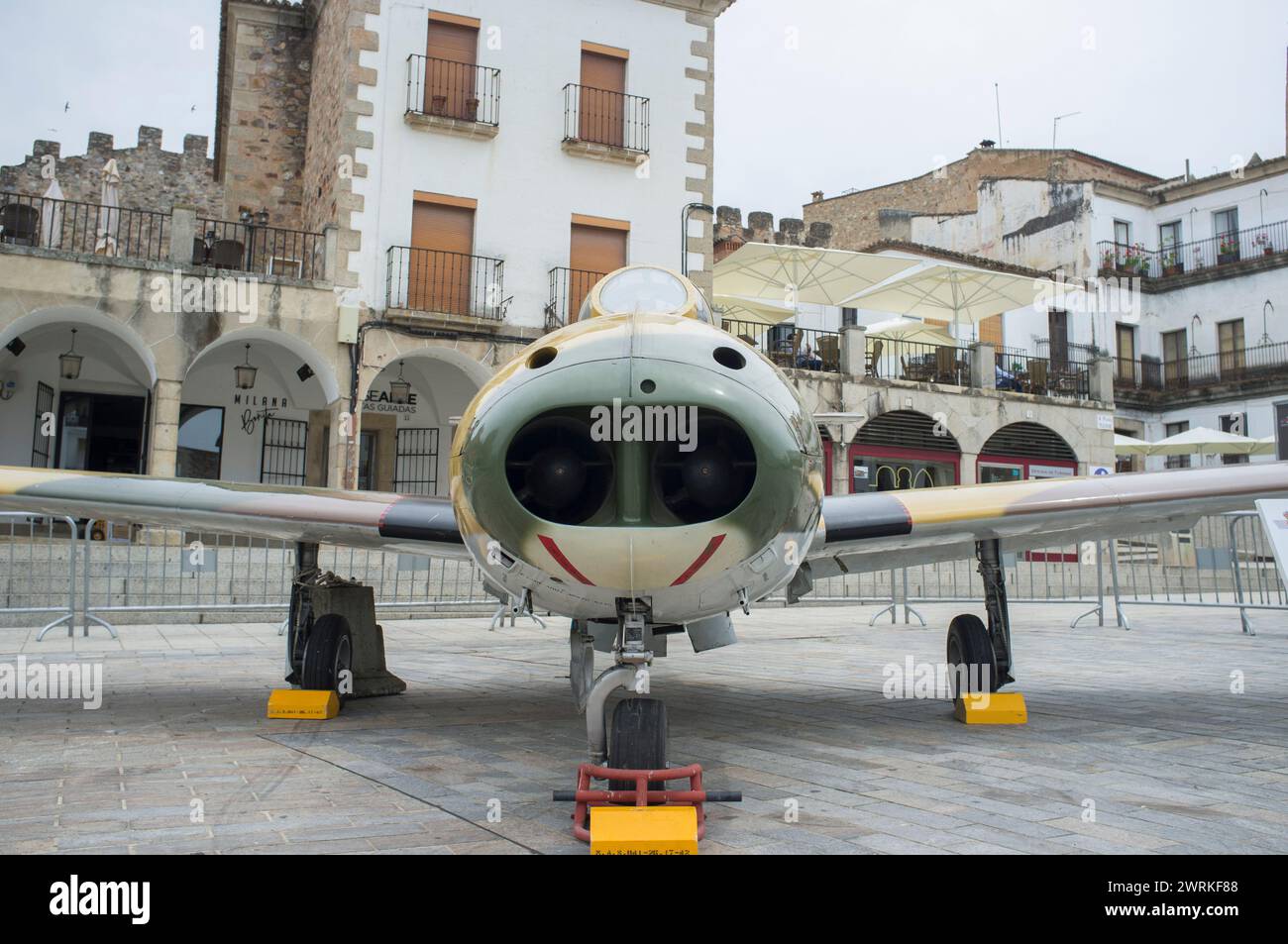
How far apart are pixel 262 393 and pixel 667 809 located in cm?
2052

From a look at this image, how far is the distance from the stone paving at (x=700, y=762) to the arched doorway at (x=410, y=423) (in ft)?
43.1

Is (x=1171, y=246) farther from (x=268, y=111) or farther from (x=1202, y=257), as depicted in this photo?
(x=268, y=111)

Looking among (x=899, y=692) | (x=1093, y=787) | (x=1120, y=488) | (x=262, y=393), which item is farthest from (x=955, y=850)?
(x=262, y=393)

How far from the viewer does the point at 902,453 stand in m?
25.7

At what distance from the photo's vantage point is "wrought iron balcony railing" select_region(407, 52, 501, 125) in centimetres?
1923

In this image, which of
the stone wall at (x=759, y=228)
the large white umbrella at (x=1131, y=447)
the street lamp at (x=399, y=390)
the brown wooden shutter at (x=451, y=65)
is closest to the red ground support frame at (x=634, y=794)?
the brown wooden shutter at (x=451, y=65)

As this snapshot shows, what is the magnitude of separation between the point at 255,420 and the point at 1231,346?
110 feet

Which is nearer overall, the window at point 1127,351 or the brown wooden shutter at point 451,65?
the brown wooden shutter at point 451,65

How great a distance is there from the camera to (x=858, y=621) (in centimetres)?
1463

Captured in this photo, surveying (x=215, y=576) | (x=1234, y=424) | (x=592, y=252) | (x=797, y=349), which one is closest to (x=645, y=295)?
(x=215, y=576)

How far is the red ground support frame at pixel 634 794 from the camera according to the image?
10.2 ft

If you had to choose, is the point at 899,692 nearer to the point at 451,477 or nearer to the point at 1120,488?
the point at 1120,488

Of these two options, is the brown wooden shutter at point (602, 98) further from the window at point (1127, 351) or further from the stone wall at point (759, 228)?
the window at point (1127, 351)

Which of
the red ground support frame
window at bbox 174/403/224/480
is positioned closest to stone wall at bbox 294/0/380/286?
window at bbox 174/403/224/480
